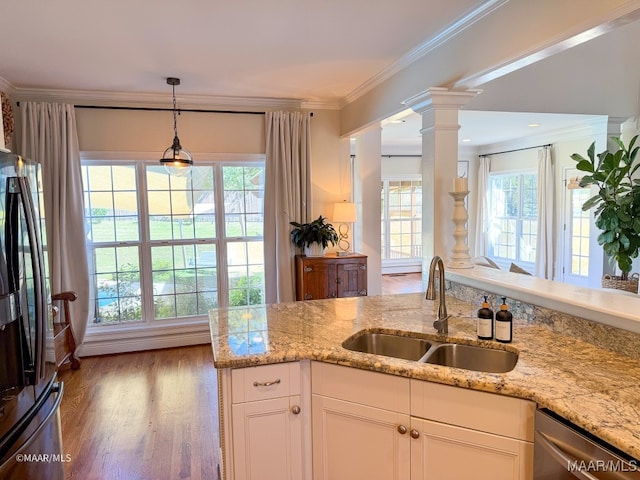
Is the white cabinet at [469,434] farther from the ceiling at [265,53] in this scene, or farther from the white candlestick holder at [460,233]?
the ceiling at [265,53]

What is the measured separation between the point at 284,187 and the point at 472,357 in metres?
3.12

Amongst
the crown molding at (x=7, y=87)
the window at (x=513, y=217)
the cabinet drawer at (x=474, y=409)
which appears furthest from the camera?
the window at (x=513, y=217)

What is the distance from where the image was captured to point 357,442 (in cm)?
174

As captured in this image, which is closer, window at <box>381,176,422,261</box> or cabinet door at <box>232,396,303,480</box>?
cabinet door at <box>232,396,303,480</box>

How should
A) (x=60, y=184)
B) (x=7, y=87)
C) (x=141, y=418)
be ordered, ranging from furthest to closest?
1. (x=60, y=184)
2. (x=7, y=87)
3. (x=141, y=418)

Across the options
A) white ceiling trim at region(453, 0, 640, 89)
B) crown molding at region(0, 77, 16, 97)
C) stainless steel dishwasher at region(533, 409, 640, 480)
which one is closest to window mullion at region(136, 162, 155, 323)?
crown molding at region(0, 77, 16, 97)

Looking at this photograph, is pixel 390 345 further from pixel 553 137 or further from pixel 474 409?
pixel 553 137

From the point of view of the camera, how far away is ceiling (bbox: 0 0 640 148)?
247 cm

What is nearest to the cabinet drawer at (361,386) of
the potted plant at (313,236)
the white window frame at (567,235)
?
the potted plant at (313,236)

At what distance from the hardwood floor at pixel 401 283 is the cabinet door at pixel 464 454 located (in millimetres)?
5524

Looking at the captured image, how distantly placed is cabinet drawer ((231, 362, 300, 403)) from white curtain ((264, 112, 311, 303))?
2857 mm

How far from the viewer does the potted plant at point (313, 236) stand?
4504mm

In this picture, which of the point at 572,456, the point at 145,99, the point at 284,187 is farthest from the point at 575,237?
the point at 145,99

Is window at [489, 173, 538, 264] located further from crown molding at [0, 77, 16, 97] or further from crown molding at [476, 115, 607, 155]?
crown molding at [0, 77, 16, 97]
